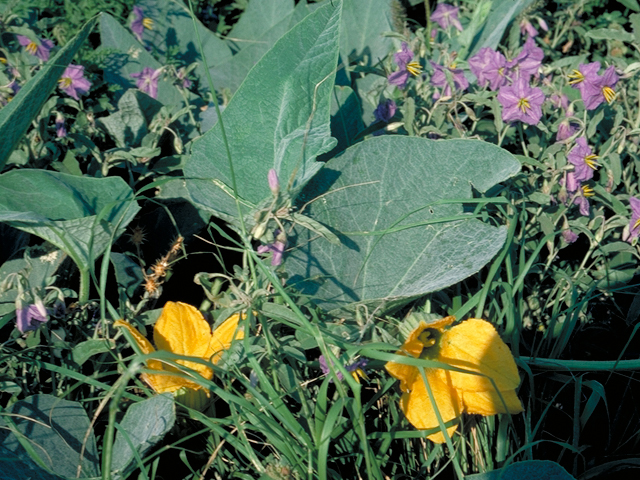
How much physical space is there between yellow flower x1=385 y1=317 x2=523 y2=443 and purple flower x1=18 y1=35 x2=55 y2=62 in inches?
37.2

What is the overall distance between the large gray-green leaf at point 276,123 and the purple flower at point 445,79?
1.27 ft

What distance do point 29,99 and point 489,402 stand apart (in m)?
0.81

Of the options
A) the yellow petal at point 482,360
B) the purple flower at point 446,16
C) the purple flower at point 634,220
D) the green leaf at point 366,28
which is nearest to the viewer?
the yellow petal at point 482,360

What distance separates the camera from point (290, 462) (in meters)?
0.89

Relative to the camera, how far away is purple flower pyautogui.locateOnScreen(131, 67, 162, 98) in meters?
1.40

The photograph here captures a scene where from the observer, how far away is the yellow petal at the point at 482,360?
930mm

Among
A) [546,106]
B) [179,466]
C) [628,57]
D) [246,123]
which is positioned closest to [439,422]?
[179,466]

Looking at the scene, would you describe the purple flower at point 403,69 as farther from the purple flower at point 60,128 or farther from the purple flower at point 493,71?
the purple flower at point 60,128

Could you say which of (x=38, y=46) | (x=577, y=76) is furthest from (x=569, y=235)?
(x=38, y=46)

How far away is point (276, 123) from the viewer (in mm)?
1097

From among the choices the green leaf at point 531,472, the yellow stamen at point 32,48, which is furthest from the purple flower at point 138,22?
the green leaf at point 531,472

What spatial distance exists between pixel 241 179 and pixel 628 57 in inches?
69.7

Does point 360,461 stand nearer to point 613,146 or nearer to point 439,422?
point 439,422

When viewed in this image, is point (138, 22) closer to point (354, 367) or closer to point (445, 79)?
point (445, 79)
